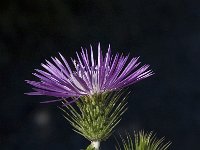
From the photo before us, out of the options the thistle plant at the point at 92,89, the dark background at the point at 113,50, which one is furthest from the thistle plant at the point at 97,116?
the dark background at the point at 113,50

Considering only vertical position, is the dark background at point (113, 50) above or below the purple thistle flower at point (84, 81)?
above

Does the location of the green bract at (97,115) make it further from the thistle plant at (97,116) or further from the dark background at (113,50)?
the dark background at (113,50)

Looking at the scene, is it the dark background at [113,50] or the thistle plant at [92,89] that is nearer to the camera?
the thistle plant at [92,89]

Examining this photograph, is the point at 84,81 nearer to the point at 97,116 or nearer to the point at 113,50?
the point at 97,116

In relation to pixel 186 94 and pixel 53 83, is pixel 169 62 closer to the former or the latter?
pixel 186 94

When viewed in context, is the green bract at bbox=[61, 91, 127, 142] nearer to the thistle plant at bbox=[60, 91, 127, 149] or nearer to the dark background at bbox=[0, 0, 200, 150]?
the thistle plant at bbox=[60, 91, 127, 149]

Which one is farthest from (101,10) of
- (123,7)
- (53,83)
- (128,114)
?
(53,83)

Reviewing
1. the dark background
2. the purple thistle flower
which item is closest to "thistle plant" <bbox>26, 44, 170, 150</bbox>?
the purple thistle flower

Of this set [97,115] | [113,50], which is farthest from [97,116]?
[113,50]
